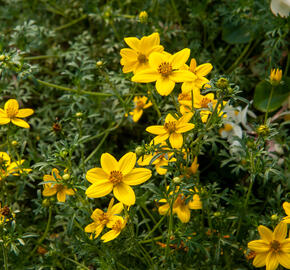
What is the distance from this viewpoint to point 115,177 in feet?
4.17

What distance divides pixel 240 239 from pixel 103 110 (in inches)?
40.9

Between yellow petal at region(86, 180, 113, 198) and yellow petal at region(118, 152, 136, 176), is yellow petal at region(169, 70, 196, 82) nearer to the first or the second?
yellow petal at region(118, 152, 136, 176)

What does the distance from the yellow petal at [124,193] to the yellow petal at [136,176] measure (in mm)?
17

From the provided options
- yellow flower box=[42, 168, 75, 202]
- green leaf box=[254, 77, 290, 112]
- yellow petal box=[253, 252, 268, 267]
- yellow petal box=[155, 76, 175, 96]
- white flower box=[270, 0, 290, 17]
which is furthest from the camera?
green leaf box=[254, 77, 290, 112]

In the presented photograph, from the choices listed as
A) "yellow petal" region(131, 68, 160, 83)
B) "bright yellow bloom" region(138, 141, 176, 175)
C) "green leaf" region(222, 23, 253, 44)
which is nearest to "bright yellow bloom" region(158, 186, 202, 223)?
"bright yellow bloom" region(138, 141, 176, 175)

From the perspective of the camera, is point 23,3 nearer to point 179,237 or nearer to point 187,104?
point 187,104

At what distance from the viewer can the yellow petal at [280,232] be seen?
4.16ft

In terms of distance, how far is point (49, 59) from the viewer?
2500 mm

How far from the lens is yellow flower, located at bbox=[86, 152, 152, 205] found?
4.12 ft

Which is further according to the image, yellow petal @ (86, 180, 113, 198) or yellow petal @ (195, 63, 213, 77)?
yellow petal @ (195, 63, 213, 77)

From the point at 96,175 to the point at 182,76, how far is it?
0.41m

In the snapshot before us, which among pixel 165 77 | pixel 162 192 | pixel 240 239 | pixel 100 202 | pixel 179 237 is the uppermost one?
pixel 165 77

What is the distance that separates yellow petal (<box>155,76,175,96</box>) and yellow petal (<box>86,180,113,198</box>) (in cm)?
32

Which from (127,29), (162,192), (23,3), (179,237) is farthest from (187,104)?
(23,3)
